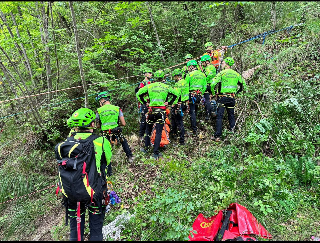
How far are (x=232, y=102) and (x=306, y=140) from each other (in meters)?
2.19

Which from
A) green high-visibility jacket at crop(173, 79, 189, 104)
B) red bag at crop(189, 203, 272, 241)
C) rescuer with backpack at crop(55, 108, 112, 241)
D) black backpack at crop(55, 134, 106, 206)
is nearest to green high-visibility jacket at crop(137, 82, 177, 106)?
green high-visibility jacket at crop(173, 79, 189, 104)

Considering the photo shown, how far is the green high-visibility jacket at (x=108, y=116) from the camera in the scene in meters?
5.51

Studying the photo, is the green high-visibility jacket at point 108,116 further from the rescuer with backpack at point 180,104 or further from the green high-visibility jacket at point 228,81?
the green high-visibility jacket at point 228,81

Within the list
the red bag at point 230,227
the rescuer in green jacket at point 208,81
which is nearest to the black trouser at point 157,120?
the rescuer in green jacket at point 208,81

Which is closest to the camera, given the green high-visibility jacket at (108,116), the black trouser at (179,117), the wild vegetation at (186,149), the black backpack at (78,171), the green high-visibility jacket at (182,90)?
the black backpack at (78,171)

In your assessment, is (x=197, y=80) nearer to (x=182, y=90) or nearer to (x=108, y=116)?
(x=182, y=90)

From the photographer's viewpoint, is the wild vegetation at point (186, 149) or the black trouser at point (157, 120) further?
the black trouser at point (157, 120)

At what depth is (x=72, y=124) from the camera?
3.19 meters

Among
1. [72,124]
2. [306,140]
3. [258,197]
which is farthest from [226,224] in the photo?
[306,140]

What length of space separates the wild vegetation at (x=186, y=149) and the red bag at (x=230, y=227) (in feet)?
0.68

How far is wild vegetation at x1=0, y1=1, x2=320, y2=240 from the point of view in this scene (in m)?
3.90

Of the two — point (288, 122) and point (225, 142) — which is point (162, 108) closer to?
point (225, 142)

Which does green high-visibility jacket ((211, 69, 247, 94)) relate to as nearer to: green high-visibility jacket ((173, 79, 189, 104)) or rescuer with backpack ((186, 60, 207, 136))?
rescuer with backpack ((186, 60, 207, 136))

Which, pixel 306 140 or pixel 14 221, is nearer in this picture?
pixel 14 221
